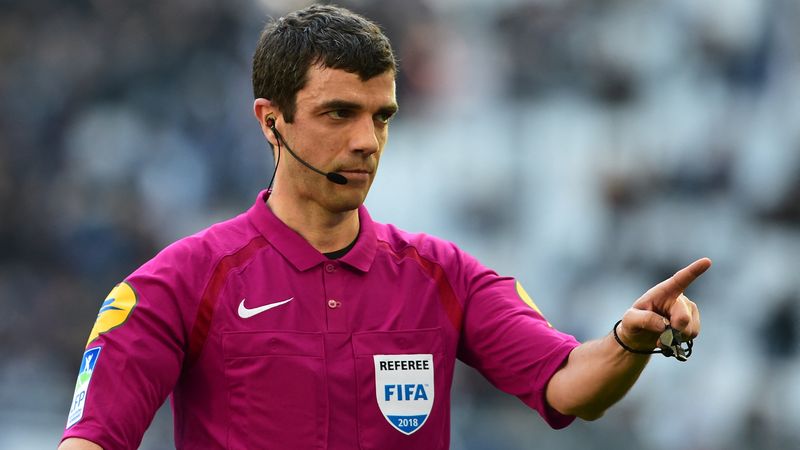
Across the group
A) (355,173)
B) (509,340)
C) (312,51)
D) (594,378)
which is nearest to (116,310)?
(355,173)

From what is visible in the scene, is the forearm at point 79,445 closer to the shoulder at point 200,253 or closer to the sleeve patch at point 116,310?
the sleeve patch at point 116,310

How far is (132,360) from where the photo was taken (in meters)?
3.06

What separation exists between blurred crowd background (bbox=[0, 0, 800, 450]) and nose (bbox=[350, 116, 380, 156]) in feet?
14.2

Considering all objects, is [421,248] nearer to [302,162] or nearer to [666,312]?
[302,162]

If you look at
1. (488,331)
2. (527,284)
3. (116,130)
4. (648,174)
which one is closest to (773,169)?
(648,174)

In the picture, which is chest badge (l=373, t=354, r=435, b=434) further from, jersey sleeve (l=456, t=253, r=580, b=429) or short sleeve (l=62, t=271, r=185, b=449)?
short sleeve (l=62, t=271, r=185, b=449)

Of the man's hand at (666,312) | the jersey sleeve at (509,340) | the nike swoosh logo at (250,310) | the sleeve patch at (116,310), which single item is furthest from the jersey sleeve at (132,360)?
the man's hand at (666,312)

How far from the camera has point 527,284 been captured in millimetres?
8008

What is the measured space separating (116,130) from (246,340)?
588 cm

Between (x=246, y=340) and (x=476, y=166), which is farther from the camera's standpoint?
(x=476, y=166)

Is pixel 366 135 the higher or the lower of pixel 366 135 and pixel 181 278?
the higher

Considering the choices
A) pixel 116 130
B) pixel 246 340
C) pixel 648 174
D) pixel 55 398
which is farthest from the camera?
pixel 116 130

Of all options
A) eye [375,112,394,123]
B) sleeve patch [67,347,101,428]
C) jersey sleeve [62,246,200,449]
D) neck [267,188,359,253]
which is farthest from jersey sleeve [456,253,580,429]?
sleeve patch [67,347,101,428]

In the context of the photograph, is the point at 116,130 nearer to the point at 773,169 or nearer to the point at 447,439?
the point at 773,169
